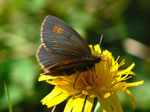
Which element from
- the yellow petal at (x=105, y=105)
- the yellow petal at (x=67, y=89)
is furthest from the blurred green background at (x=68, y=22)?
the yellow petal at (x=67, y=89)

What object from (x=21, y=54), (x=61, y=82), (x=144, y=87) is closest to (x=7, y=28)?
(x=21, y=54)

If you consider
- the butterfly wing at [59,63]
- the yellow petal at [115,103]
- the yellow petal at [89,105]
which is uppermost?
the butterfly wing at [59,63]

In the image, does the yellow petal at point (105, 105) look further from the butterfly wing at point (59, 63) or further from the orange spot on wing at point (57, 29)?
the orange spot on wing at point (57, 29)

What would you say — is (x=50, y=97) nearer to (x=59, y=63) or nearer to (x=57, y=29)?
(x=59, y=63)

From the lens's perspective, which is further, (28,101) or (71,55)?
(28,101)

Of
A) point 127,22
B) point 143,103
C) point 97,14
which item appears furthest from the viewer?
point 127,22

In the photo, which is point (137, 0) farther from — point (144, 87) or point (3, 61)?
point (3, 61)
